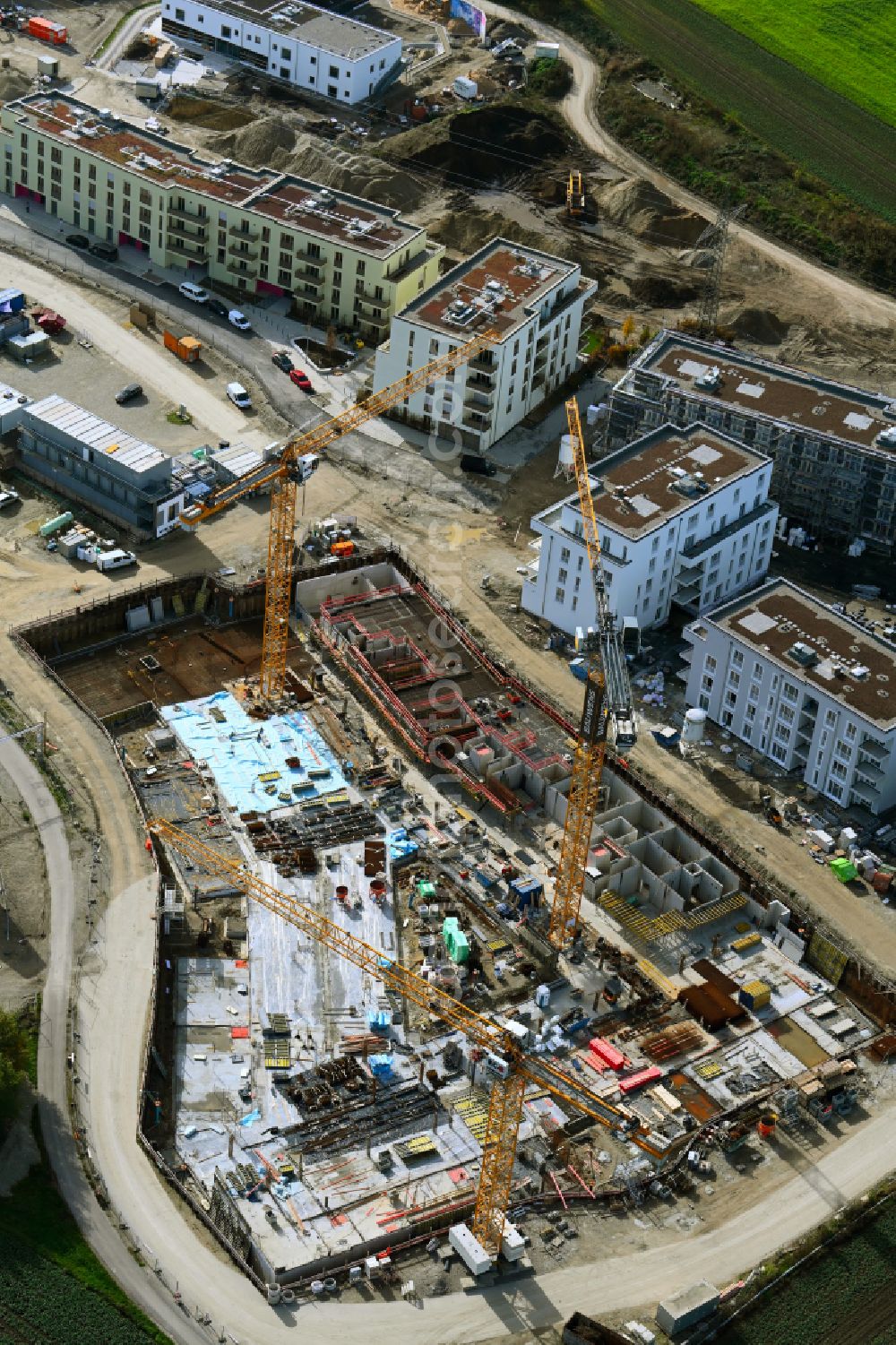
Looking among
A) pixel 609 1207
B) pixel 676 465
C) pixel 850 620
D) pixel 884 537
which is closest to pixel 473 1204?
pixel 609 1207

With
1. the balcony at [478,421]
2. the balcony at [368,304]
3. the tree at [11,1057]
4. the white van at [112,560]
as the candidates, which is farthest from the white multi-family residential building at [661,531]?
the tree at [11,1057]

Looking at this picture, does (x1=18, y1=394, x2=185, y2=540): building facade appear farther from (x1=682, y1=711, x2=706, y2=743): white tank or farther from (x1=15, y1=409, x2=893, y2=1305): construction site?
(x1=682, y1=711, x2=706, y2=743): white tank

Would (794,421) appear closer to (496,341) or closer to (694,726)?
(496,341)

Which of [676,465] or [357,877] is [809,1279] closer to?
[357,877]

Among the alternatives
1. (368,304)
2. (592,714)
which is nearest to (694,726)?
(592,714)

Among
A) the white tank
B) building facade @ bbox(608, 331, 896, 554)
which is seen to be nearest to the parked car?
building facade @ bbox(608, 331, 896, 554)

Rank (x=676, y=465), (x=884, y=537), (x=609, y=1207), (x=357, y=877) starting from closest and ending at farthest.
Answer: (x=609, y=1207)
(x=357, y=877)
(x=676, y=465)
(x=884, y=537)

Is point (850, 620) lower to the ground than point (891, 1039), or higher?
higher
